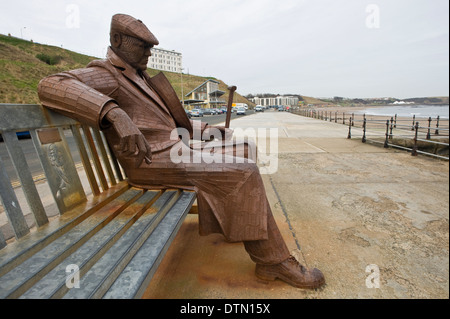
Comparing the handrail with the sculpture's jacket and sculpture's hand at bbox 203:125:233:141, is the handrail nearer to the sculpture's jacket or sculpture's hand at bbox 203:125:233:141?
sculpture's hand at bbox 203:125:233:141

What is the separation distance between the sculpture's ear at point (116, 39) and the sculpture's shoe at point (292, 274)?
1841 mm

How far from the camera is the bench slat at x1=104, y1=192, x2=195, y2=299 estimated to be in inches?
37.8

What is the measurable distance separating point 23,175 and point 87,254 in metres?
0.58

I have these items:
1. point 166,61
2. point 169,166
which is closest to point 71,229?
point 169,166

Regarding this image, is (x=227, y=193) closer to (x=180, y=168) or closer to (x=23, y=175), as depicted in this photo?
(x=180, y=168)

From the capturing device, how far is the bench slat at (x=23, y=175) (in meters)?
1.27

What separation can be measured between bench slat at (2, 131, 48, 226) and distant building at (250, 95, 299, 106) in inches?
4370

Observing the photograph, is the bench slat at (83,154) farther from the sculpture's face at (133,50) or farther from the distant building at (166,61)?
the distant building at (166,61)

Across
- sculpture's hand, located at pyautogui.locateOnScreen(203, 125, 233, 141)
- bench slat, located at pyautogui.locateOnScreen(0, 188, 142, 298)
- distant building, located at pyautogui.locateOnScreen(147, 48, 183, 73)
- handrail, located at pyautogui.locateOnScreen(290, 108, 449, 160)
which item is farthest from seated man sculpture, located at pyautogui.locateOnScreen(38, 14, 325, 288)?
distant building, located at pyautogui.locateOnScreen(147, 48, 183, 73)

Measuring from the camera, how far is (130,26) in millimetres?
1698

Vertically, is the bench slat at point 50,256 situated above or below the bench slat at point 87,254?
above

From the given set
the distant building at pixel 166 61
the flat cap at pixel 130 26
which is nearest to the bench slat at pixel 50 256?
the flat cap at pixel 130 26
